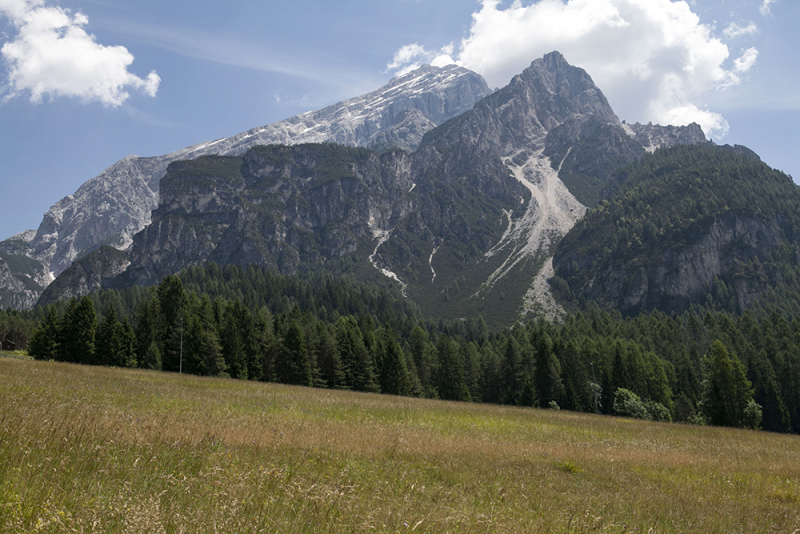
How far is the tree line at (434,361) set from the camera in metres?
→ 60.3

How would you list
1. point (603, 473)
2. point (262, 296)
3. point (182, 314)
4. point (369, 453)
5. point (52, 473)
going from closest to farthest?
point (52, 473), point (369, 453), point (603, 473), point (182, 314), point (262, 296)

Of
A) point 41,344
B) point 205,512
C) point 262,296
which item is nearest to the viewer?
point 205,512

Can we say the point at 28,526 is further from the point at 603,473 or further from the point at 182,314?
the point at 182,314

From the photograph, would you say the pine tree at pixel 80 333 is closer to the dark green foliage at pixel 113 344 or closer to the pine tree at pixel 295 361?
the dark green foliage at pixel 113 344

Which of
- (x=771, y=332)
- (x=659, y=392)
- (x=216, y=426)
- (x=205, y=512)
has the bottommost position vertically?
(x=659, y=392)

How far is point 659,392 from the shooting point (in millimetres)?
79000

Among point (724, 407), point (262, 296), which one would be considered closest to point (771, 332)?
point (724, 407)

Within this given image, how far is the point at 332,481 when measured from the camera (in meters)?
8.92

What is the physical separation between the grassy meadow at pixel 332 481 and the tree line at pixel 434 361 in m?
48.1

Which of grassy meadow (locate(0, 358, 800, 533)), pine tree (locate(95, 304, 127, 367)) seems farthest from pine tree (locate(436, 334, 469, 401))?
grassy meadow (locate(0, 358, 800, 533))

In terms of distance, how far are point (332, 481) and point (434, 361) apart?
9087cm

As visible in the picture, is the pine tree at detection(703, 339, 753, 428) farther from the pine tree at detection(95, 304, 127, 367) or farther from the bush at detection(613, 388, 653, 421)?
the pine tree at detection(95, 304, 127, 367)

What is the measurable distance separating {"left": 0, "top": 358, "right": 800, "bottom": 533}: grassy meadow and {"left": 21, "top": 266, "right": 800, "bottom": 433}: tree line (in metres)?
48.1

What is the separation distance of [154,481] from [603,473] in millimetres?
13658
